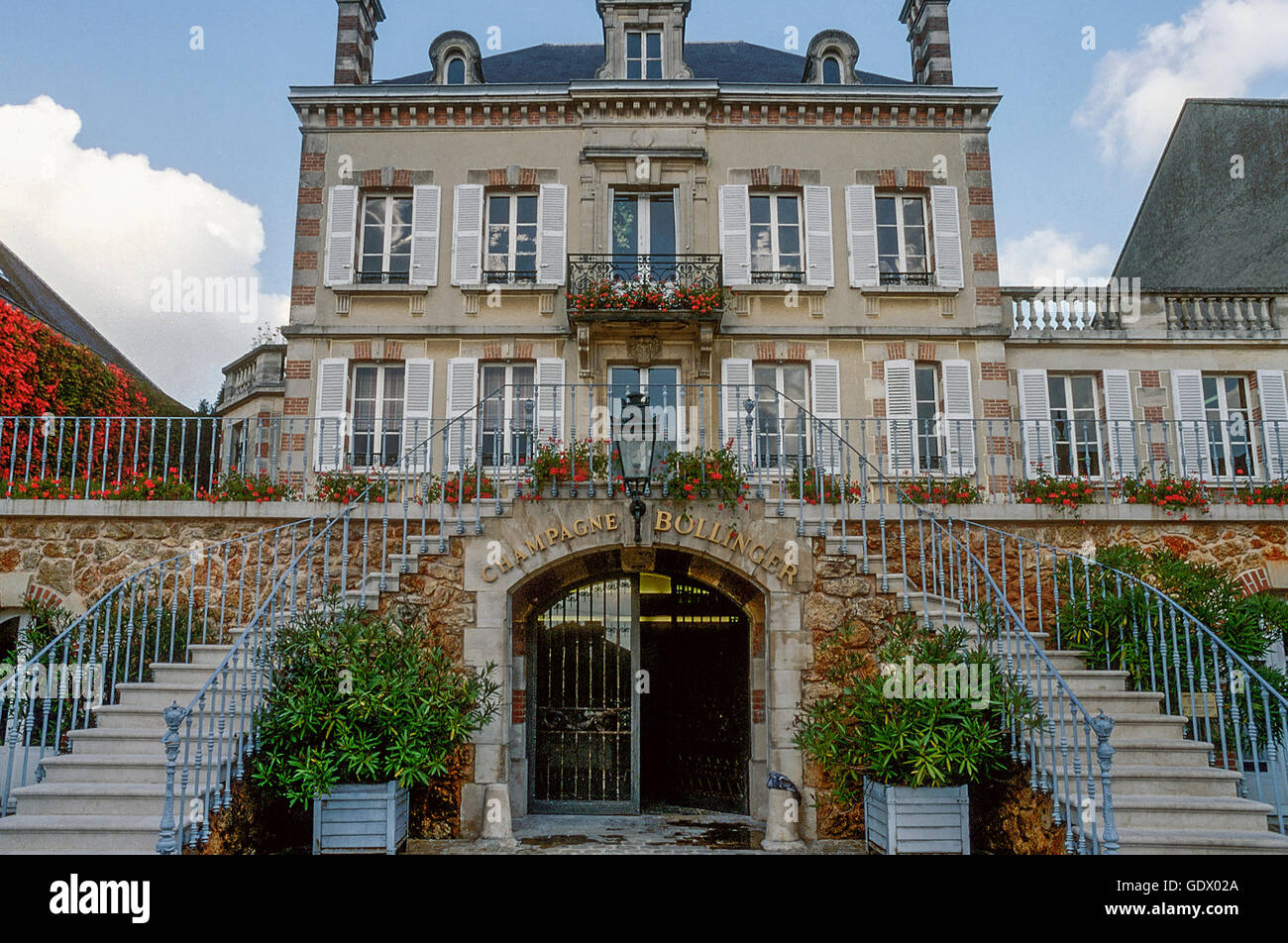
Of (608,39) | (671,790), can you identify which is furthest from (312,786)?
(608,39)

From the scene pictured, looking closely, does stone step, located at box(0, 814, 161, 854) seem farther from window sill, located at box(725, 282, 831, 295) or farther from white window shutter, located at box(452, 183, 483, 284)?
window sill, located at box(725, 282, 831, 295)

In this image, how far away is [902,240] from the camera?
15141 mm

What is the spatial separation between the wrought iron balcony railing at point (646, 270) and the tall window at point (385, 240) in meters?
2.78

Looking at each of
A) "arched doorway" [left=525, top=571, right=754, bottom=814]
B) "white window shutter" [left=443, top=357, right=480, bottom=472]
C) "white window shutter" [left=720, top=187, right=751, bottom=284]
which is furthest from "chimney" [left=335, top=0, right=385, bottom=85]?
"arched doorway" [left=525, top=571, right=754, bottom=814]

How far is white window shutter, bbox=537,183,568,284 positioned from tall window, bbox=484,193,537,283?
0.59 feet

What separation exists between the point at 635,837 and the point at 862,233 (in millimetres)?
10396

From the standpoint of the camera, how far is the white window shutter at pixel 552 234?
48.2 ft

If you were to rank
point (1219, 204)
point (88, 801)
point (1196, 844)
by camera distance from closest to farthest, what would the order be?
1. point (1196, 844)
2. point (88, 801)
3. point (1219, 204)

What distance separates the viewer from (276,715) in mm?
6355

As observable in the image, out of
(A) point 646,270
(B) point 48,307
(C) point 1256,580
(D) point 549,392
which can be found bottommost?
(C) point 1256,580

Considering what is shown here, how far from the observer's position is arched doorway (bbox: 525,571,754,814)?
31.0 ft

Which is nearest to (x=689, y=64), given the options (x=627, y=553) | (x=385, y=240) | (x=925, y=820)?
(x=385, y=240)

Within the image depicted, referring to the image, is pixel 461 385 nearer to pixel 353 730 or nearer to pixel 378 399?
pixel 378 399
